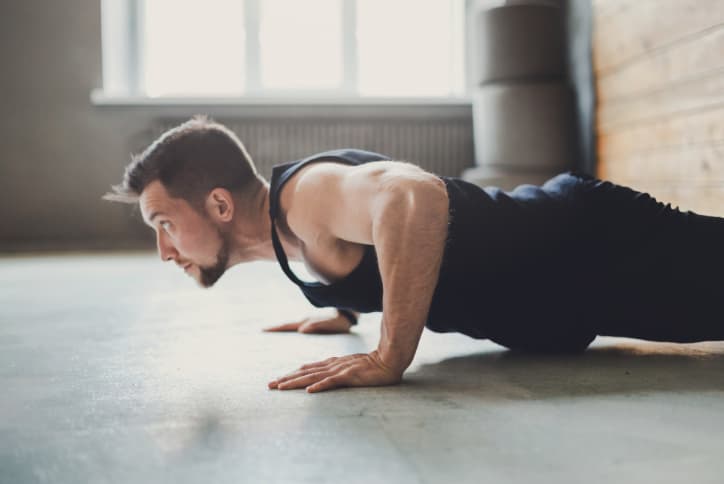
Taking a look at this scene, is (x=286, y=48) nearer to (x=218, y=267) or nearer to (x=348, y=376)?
(x=218, y=267)

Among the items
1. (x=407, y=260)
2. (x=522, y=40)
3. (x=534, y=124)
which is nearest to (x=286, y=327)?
(x=407, y=260)

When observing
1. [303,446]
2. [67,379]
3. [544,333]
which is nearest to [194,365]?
[67,379]

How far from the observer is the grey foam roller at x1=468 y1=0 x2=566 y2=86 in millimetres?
4180

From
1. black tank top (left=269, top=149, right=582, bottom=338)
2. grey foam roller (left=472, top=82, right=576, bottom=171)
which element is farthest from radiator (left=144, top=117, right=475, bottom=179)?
black tank top (left=269, top=149, right=582, bottom=338)

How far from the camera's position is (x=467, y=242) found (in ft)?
4.41

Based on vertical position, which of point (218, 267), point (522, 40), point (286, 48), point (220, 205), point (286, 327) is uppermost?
point (286, 48)

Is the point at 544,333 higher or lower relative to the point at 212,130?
lower

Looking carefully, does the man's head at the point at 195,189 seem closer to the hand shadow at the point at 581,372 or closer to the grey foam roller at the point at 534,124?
the hand shadow at the point at 581,372

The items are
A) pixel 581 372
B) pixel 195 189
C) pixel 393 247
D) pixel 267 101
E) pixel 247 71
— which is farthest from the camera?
pixel 247 71

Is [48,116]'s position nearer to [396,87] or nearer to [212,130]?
[396,87]

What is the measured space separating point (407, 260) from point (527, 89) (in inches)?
131

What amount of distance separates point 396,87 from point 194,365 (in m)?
4.45

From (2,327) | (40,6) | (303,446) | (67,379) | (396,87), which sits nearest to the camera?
(303,446)

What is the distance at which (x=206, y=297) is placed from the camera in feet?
8.44
